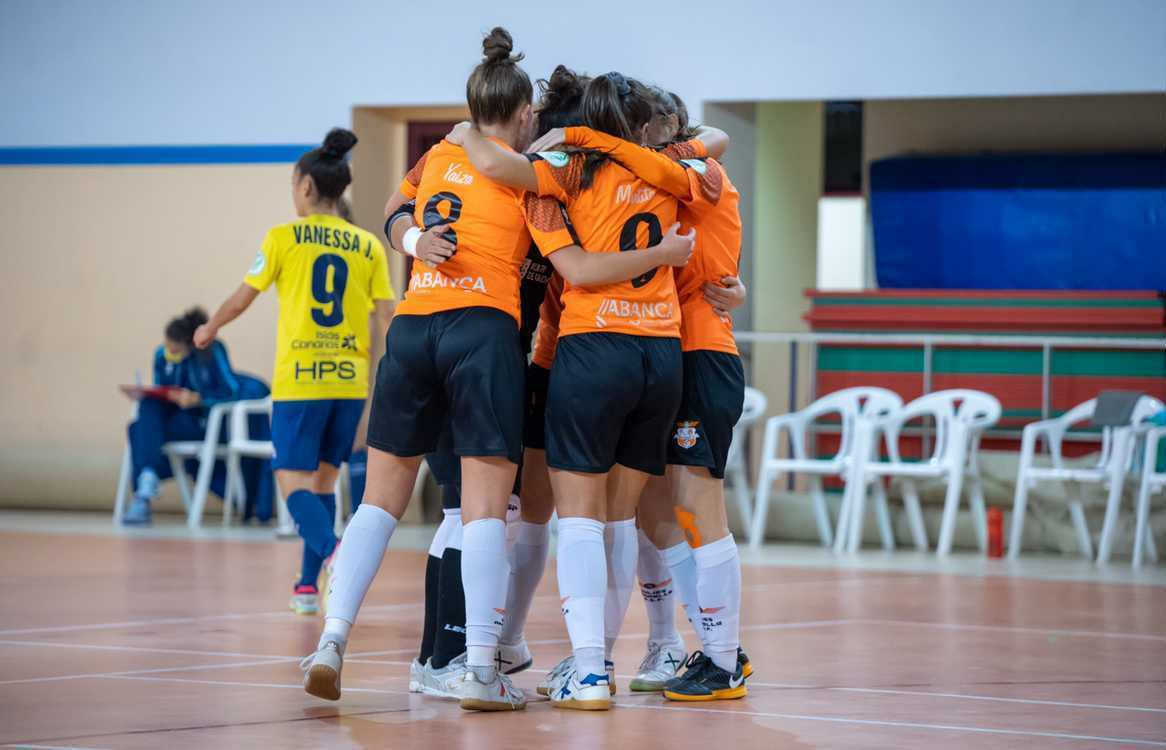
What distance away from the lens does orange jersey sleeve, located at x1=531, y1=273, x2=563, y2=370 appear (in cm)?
411

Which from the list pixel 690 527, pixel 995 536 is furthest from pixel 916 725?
pixel 995 536

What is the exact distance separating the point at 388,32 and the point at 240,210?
1.44 m

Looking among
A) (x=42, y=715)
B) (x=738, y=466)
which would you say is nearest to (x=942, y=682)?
(x=42, y=715)

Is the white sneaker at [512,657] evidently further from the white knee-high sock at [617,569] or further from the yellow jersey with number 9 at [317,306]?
the yellow jersey with number 9 at [317,306]

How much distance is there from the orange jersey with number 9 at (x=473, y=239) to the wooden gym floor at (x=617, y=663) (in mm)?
936

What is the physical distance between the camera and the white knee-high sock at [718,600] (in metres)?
4.01

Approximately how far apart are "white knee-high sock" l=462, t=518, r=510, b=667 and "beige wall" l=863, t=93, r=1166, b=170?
931cm

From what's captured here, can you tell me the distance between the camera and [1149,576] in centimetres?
763

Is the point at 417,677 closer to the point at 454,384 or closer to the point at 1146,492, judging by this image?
the point at 454,384

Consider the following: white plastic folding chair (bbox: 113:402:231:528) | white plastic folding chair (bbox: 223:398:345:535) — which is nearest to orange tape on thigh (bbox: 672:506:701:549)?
white plastic folding chair (bbox: 223:398:345:535)

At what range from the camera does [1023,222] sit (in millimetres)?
11539

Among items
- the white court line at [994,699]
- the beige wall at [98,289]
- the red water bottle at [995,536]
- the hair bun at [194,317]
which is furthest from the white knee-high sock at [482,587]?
the beige wall at [98,289]

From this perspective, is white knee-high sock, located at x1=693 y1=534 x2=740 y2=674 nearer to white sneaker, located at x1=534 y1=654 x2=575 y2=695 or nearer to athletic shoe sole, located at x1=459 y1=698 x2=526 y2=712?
white sneaker, located at x1=534 y1=654 x2=575 y2=695

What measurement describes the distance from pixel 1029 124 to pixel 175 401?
258 inches
